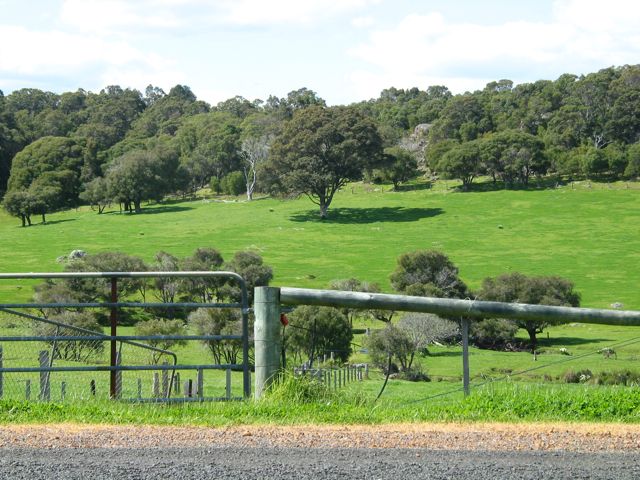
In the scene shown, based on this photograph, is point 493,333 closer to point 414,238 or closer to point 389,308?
point 389,308

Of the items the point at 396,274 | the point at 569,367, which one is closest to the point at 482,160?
the point at 396,274

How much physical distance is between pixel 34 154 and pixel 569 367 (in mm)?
118282

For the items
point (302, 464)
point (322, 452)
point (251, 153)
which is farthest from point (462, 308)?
point (251, 153)

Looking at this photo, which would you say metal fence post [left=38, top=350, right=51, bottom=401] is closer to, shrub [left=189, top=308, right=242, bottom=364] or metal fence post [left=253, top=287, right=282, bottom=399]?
metal fence post [left=253, top=287, right=282, bottom=399]

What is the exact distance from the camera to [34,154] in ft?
437

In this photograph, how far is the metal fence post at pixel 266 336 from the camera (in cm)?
827

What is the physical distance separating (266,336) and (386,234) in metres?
84.2

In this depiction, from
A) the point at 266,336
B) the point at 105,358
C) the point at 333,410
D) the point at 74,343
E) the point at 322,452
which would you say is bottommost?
the point at 105,358

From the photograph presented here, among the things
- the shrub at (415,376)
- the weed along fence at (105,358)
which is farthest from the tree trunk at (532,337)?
the weed along fence at (105,358)

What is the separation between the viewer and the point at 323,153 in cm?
10819

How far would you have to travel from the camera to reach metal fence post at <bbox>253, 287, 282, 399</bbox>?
8273 mm

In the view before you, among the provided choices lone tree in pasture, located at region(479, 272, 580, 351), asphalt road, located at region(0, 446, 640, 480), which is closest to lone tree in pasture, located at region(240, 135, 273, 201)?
lone tree in pasture, located at region(479, 272, 580, 351)

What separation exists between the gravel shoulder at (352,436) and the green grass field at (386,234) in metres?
54.8

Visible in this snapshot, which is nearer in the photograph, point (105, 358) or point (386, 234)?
point (105, 358)
